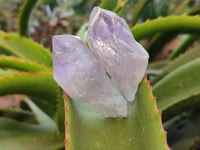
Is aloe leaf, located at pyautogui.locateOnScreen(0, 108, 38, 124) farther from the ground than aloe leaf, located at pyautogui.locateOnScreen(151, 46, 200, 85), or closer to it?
closer to it

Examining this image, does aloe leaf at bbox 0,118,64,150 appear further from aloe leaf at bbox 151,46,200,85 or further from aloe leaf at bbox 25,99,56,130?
aloe leaf at bbox 151,46,200,85

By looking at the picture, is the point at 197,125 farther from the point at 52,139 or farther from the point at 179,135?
the point at 52,139

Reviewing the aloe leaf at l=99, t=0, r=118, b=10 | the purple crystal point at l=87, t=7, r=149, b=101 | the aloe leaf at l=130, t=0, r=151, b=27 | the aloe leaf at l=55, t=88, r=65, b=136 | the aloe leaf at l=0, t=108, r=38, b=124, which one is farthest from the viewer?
the aloe leaf at l=130, t=0, r=151, b=27

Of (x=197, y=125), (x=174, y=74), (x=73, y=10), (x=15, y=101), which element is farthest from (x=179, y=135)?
(x=73, y=10)

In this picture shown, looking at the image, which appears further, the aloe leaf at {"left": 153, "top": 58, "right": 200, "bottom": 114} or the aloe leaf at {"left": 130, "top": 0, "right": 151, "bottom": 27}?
the aloe leaf at {"left": 130, "top": 0, "right": 151, "bottom": 27}

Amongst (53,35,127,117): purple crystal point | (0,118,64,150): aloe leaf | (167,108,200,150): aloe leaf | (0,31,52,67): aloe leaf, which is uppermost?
(53,35,127,117): purple crystal point

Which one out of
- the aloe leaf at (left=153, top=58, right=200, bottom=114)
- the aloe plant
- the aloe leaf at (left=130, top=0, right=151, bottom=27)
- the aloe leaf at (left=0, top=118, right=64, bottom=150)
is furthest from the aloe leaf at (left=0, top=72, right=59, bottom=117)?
the aloe leaf at (left=130, top=0, right=151, bottom=27)

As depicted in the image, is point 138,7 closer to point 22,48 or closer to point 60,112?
point 22,48

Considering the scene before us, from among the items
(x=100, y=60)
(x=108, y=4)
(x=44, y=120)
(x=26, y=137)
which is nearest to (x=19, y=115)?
(x=44, y=120)
